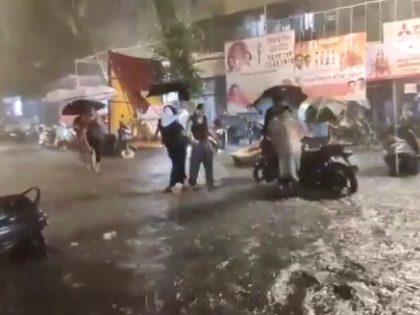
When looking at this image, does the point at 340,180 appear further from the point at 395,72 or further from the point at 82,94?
the point at 82,94

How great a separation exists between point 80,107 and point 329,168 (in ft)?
1.43

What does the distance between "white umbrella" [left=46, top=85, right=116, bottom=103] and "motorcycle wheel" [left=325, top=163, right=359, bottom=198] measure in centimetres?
39

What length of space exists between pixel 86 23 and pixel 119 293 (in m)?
0.47

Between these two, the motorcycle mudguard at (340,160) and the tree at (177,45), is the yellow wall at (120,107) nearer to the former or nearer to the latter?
the tree at (177,45)

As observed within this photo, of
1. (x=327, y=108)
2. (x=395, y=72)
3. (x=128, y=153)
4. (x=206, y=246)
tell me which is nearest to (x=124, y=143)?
(x=128, y=153)

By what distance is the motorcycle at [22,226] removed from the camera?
951 millimetres

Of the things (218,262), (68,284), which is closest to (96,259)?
(68,284)

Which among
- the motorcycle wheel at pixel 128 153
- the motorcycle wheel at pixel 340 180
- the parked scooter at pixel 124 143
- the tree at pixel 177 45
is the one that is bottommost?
the motorcycle wheel at pixel 340 180

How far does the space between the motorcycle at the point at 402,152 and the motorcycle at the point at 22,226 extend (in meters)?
0.58

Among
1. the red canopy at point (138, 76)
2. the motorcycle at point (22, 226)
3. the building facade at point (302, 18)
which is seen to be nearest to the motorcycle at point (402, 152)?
the building facade at point (302, 18)

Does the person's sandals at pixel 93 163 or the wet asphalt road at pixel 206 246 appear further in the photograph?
the person's sandals at pixel 93 163

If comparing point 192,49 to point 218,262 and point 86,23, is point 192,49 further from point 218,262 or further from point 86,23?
point 218,262

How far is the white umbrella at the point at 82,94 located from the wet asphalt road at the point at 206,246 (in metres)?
0.09

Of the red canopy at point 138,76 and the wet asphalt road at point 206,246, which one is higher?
the red canopy at point 138,76
